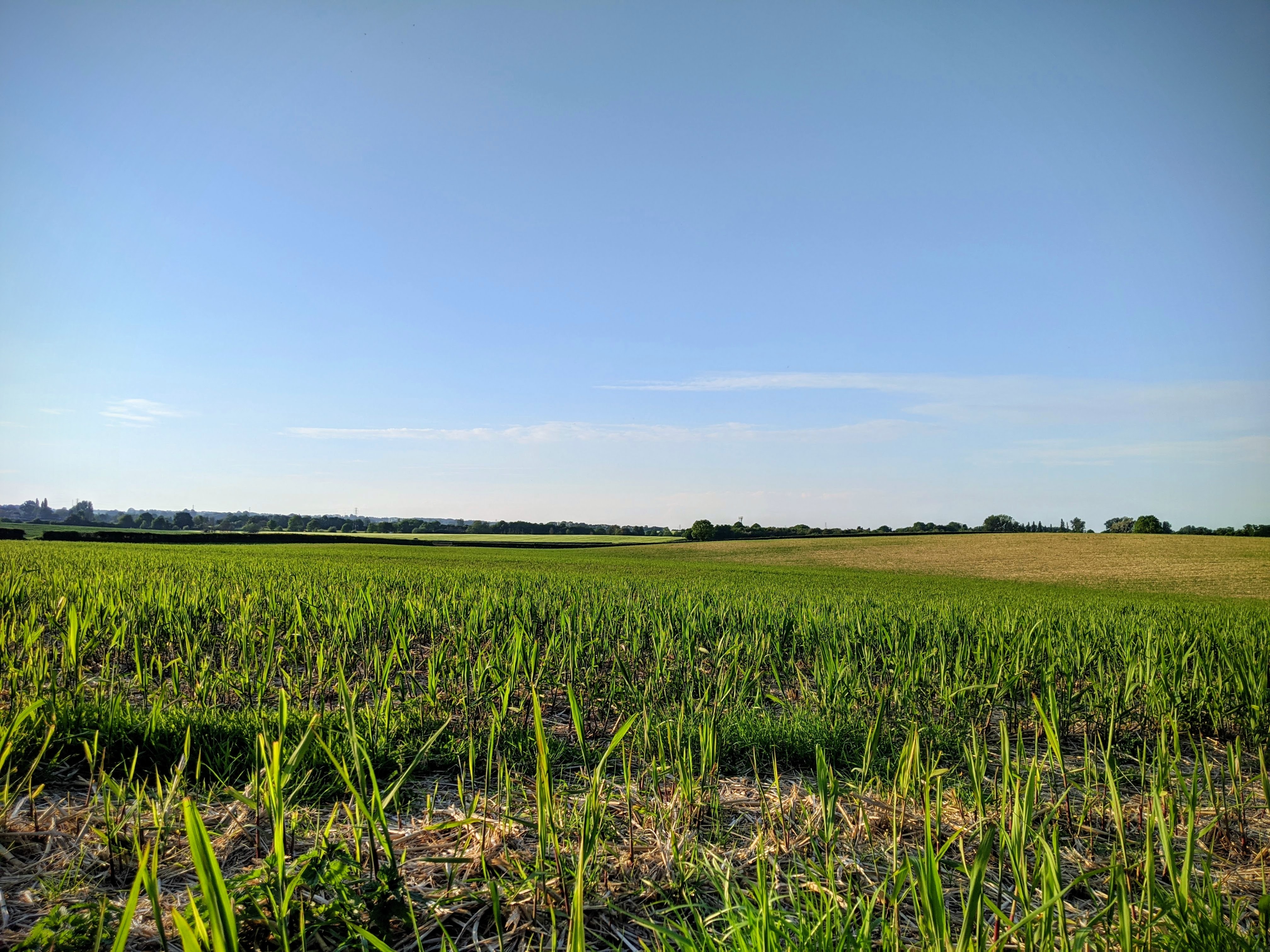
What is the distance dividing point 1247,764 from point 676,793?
4360 mm

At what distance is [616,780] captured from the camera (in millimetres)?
3439

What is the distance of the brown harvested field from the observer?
31.2 metres

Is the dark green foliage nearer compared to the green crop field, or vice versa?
the dark green foliage

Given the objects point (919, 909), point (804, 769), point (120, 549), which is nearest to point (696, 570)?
point (120, 549)

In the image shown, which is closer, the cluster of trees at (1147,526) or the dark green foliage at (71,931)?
the dark green foliage at (71,931)

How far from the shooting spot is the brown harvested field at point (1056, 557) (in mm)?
31188

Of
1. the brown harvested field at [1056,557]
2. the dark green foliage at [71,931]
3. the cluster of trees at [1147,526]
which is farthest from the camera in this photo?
the cluster of trees at [1147,526]

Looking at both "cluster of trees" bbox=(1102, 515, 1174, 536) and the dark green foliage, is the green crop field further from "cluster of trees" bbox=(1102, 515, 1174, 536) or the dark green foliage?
"cluster of trees" bbox=(1102, 515, 1174, 536)

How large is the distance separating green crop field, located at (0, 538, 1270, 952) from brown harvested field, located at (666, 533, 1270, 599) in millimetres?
28928

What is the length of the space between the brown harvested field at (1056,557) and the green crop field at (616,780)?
28.9 m

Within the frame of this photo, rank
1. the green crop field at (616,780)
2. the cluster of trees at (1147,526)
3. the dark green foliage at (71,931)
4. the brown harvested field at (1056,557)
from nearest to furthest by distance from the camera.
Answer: the dark green foliage at (71,931) → the green crop field at (616,780) → the brown harvested field at (1056,557) → the cluster of trees at (1147,526)

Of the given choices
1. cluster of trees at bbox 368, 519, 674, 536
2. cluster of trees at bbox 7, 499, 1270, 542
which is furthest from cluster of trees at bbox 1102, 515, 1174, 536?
cluster of trees at bbox 368, 519, 674, 536

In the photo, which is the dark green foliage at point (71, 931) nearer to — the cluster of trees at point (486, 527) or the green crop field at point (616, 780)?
the green crop field at point (616, 780)

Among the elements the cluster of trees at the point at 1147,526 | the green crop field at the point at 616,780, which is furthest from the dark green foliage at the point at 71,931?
the cluster of trees at the point at 1147,526
